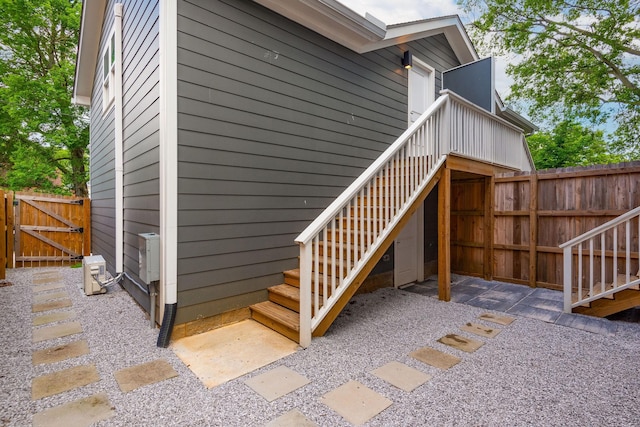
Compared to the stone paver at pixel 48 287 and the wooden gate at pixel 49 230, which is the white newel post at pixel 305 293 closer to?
the stone paver at pixel 48 287

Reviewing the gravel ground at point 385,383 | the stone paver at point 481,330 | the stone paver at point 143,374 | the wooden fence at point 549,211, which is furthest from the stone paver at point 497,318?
the stone paver at point 143,374

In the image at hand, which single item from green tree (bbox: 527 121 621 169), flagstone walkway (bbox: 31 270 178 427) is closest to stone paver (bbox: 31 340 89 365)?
flagstone walkway (bbox: 31 270 178 427)

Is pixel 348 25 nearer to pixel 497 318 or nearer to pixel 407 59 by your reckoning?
pixel 407 59

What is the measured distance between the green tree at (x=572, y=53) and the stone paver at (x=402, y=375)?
11.6 meters

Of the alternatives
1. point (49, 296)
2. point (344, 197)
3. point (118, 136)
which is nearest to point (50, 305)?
point (49, 296)

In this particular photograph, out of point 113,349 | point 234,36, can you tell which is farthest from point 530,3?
point 113,349

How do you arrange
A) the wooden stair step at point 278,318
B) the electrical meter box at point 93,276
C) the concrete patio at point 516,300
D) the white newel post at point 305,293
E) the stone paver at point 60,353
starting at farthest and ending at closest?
the electrical meter box at point 93,276 → the concrete patio at point 516,300 → the wooden stair step at point 278,318 → the white newel post at point 305,293 → the stone paver at point 60,353

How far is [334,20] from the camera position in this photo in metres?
4.14

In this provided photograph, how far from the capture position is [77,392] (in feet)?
7.13

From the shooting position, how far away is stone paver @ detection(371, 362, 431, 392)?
2.33 metres

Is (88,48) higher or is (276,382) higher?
(88,48)

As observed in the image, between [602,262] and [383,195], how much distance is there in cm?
287

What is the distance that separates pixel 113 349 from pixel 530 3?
1312 centimetres

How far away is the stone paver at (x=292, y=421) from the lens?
1.87 metres
